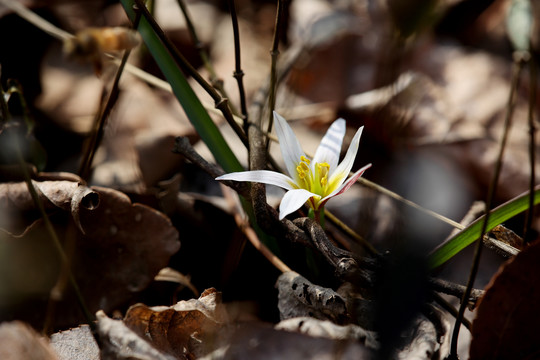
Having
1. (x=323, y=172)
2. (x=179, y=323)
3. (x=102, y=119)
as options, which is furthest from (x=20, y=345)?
(x=323, y=172)

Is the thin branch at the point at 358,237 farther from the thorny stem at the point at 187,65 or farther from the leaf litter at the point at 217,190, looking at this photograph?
the thorny stem at the point at 187,65

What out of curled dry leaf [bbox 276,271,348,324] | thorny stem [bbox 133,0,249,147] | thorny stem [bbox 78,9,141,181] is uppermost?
thorny stem [bbox 133,0,249,147]

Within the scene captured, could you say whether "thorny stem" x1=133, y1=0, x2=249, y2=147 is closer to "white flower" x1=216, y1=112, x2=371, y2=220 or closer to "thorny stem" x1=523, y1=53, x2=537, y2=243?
"white flower" x1=216, y1=112, x2=371, y2=220

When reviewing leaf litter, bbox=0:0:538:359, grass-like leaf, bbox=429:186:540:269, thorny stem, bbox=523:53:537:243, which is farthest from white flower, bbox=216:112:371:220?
thorny stem, bbox=523:53:537:243

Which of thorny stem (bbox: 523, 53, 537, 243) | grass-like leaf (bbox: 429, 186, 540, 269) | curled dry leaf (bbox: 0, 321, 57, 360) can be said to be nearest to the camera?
thorny stem (bbox: 523, 53, 537, 243)

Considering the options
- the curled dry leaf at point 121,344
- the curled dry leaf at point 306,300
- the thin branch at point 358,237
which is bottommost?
the curled dry leaf at point 121,344

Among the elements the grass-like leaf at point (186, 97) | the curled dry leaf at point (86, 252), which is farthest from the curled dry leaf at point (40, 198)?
the grass-like leaf at point (186, 97)
